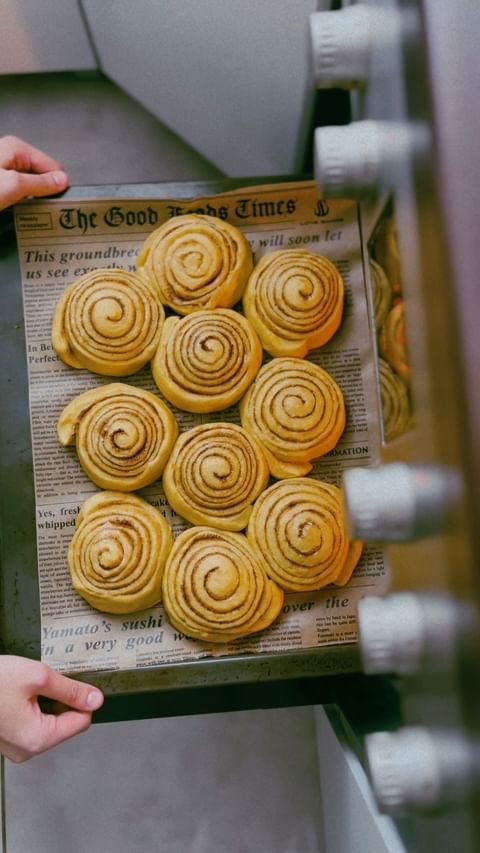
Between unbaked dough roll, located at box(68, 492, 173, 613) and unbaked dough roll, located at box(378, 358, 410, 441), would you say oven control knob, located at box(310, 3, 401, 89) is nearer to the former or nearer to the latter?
unbaked dough roll, located at box(378, 358, 410, 441)

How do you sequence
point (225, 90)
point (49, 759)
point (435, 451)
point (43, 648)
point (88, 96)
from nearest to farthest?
point (435, 451) → point (43, 648) → point (225, 90) → point (49, 759) → point (88, 96)

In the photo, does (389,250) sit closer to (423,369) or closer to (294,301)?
(423,369)

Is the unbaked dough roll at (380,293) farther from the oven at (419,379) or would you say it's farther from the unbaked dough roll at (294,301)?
the unbaked dough roll at (294,301)

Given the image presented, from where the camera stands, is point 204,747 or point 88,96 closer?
point 204,747

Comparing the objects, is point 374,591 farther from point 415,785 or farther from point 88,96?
point 88,96

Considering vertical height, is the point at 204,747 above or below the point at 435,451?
below

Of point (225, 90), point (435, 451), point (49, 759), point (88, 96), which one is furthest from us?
point (88, 96)

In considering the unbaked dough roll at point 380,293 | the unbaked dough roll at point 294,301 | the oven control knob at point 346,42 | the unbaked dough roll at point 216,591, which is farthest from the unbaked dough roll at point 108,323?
the oven control knob at point 346,42

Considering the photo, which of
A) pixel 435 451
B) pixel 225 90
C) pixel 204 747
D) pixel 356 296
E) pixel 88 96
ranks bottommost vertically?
pixel 204 747

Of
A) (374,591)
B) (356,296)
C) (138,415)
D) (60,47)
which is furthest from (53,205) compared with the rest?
(374,591)
